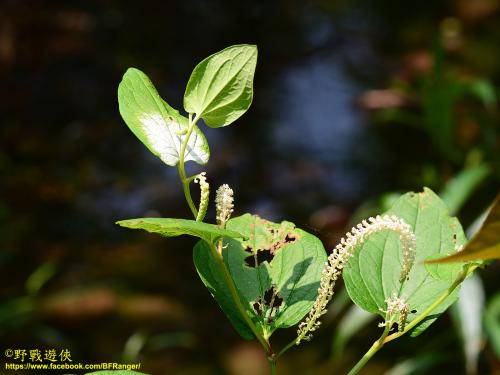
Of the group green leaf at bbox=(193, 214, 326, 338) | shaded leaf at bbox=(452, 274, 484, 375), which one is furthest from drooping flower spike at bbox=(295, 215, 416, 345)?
shaded leaf at bbox=(452, 274, 484, 375)

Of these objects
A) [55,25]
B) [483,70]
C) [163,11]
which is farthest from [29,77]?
[483,70]

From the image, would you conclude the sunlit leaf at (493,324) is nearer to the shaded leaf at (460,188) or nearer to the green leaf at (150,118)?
the shaded leaf at (460,188)

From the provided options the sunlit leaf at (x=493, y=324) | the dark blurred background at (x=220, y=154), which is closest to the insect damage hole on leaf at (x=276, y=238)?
the dark blurred background at (x=220, y=154)

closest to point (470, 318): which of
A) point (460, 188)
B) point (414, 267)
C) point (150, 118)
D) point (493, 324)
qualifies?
point (493, 324)

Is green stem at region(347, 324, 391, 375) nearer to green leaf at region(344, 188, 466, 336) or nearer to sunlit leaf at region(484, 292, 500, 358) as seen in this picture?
green leaf at region(344, 188, 466, 336)

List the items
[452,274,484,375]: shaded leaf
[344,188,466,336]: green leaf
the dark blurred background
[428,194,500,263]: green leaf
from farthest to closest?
the dark blurred background, [452,274,484,375]: shaded leaf, [344,188,466,336]: green leaf, [428,194,500,263]: green leaf

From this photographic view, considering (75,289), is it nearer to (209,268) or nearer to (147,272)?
(147,272)
